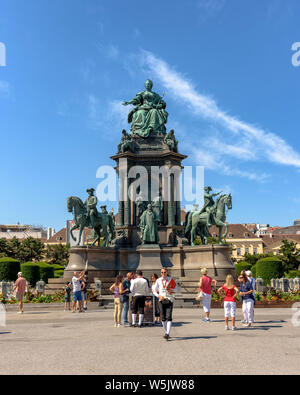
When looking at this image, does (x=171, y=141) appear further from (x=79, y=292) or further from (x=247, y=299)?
(x=247, y=299)

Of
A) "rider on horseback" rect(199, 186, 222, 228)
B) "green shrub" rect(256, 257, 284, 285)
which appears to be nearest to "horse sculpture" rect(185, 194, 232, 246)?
"rider on horseback" rect(199, 186, 222, 228)

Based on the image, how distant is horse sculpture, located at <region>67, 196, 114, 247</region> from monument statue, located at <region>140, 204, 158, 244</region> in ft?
8.72

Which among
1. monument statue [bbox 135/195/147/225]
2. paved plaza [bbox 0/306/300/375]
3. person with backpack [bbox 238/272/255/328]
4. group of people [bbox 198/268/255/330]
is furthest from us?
monument statue [bbox 135/195/147/225]

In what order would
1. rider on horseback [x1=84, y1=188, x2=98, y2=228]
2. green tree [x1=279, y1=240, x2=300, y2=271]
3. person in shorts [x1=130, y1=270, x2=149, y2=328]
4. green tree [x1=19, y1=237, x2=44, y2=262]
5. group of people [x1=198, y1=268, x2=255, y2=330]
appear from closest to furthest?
group of people [x1=198, y1=268, x2=255, y2=330] < person in shorts [x1=130, y1=270, x2=149, y2=328] < rider on horseback [x1=84, y1=188, x2=98, y2=228] < green tree [x1=279, y1=240, x2=300, y2=271] < green tree [x1=19, y1=237, x2=44, y2=262]

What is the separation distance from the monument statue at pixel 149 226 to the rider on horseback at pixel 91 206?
10.4ft

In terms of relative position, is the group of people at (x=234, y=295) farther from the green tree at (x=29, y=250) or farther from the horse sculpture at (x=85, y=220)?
the green tree at (x=29, y=250)

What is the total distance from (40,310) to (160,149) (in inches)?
601

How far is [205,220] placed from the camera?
29.5 m

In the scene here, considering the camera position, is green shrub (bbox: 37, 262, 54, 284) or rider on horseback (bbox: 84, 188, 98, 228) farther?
green shrub (bbox: 37, 262, 54, 284)

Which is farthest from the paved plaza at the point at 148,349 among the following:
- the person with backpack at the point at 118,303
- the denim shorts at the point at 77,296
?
the denim shorts at the point at 77,296

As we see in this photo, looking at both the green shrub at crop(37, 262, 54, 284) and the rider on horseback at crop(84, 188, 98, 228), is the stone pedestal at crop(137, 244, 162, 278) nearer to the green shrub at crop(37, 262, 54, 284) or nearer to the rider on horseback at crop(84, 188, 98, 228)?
the rider on horseback at crop(84, 188, 98, 228)

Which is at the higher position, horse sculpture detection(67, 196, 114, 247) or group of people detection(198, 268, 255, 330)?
horse sculpture detection(67, 196, 114, 247)

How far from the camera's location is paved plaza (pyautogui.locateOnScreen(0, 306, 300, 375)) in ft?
24.7

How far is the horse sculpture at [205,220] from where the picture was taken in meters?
28.7
